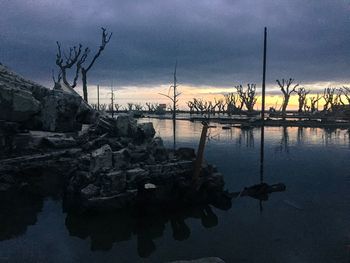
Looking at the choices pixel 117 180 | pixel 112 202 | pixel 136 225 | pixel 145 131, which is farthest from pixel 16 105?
pixel 136 225

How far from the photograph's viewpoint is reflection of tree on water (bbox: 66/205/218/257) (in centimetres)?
1008

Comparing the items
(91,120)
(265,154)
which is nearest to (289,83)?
(265,154)

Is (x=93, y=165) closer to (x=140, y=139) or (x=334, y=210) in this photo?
(x=140, y=139)

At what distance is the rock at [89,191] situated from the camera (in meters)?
11.5

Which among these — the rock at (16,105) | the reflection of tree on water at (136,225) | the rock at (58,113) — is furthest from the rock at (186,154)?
the rock at (16,105)

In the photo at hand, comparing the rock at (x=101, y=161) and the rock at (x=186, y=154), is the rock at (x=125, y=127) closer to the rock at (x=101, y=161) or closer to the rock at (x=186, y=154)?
the rock at (x=186, y=154)

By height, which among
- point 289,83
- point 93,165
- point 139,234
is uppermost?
point 289,83

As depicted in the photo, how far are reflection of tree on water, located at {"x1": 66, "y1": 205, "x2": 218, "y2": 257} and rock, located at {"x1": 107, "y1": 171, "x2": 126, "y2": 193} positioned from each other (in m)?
0.77

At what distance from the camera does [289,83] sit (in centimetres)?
6962

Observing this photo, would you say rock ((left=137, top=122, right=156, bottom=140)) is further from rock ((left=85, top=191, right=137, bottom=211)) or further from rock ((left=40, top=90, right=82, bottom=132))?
rock ((left=85, top=191, right=137, bottom=211))

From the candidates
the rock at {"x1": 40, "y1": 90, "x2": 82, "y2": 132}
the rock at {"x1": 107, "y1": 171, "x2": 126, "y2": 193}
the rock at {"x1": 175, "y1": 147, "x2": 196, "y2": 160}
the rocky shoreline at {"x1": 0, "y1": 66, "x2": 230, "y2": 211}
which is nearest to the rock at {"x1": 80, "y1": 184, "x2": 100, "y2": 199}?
the rocky shoreline at {"x1": 0, "y1": 66, "x2": 230, "y2": 211}

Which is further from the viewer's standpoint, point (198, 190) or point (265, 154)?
point (265, 154)

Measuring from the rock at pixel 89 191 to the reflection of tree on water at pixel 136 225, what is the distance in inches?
26.1

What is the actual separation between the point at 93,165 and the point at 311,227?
758cm
